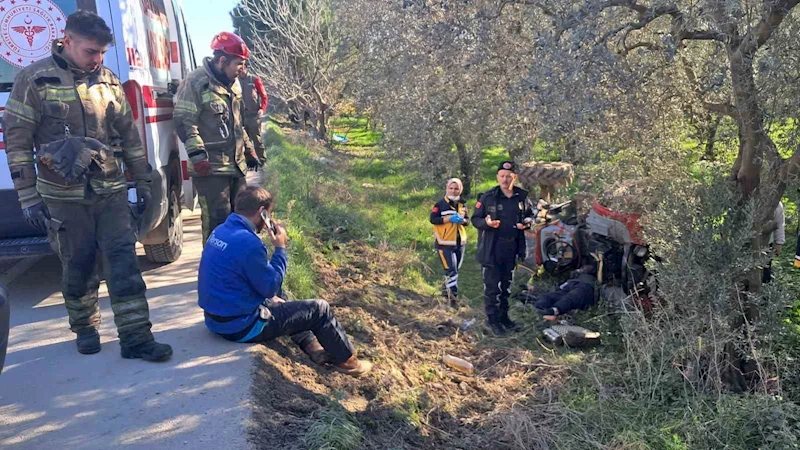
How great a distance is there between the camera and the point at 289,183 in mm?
11008

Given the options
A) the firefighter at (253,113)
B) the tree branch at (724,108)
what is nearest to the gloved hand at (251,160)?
the firefighter at (253,113)

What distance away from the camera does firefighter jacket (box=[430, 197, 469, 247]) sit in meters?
7.13

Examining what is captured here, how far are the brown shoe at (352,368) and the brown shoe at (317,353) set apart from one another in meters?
0.08

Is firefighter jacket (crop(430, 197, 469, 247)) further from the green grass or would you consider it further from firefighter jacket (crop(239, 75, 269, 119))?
the green grass

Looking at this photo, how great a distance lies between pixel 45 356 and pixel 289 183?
682 cm

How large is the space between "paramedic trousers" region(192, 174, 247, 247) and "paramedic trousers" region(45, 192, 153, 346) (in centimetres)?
121

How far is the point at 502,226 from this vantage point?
20.7ft

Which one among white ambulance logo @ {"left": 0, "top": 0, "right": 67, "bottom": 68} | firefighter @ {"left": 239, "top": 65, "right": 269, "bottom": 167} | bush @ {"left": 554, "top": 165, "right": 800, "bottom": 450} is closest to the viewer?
bush @ {"left": 554, "top": 165, "right": 800, "bottom": 450}

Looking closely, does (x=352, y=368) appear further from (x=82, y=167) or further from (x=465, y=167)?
(x=465, y=167)

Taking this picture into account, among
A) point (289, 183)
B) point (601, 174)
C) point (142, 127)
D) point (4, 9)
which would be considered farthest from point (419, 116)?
point (4, 9)

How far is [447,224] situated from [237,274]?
3434 millimetres

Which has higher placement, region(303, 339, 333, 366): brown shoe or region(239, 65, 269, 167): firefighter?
region(239, 65, 269, 167): firefighter

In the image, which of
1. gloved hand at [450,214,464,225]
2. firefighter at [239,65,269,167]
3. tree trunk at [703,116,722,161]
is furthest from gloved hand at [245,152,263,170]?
tree trunk at [703,116,722,161]

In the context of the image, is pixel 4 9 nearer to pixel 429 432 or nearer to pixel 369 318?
pixel 369 318
